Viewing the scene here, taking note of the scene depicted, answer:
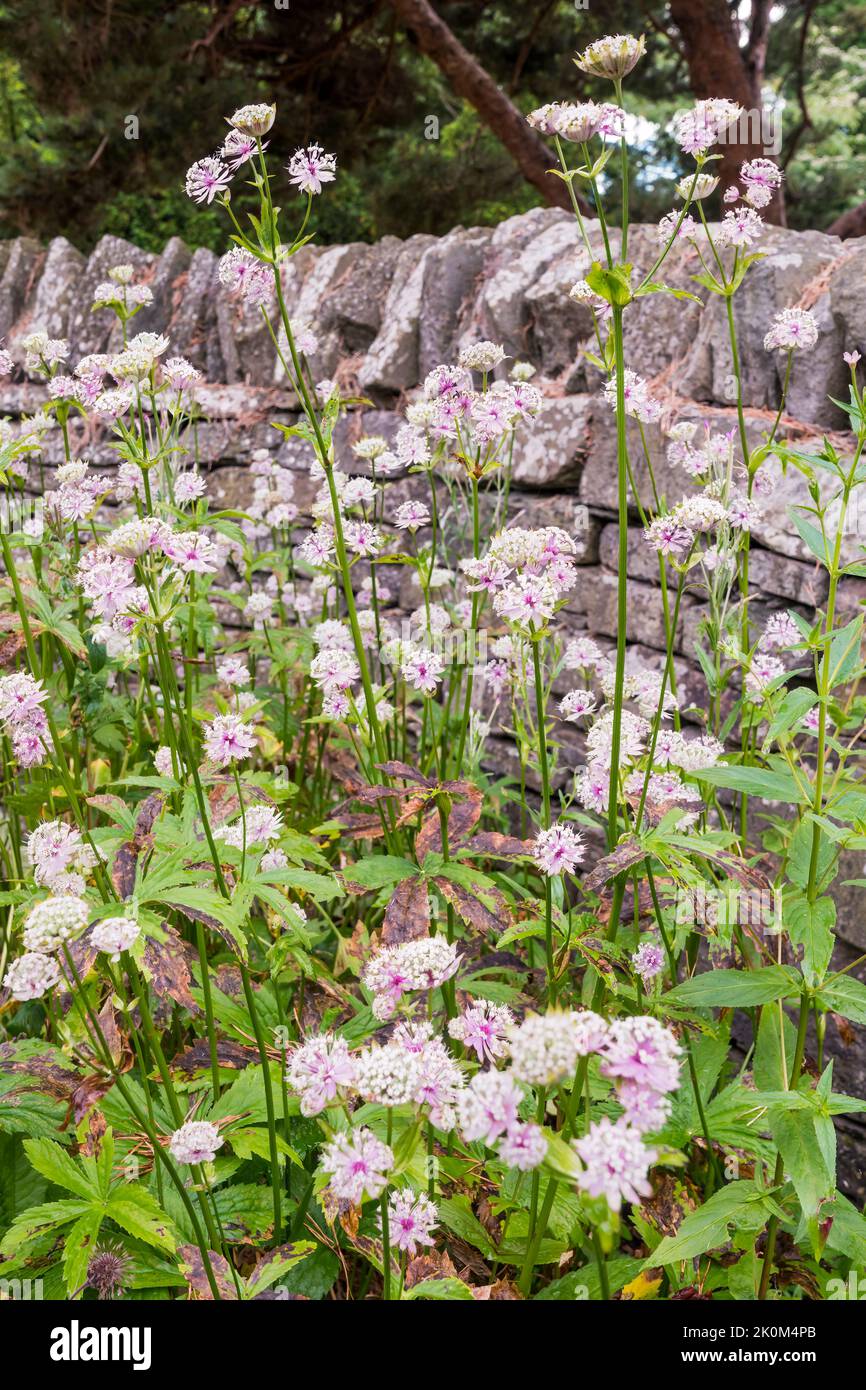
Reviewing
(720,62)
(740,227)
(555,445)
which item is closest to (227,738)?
(740,227)

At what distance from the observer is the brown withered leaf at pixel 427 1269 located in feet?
4.71

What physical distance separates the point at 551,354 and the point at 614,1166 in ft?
9.99

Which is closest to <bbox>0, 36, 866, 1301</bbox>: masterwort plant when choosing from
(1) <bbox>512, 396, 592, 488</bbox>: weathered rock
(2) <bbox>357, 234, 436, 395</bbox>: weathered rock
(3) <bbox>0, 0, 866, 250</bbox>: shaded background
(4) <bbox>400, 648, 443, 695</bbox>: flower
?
(4) <bbox>400, 648, 443, 695</bbox>: flower

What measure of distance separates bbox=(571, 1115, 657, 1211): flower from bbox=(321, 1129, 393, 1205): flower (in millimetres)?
271

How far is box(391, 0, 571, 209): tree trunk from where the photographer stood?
6449mm

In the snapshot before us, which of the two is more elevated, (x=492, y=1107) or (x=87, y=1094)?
(x=492, y=1107)

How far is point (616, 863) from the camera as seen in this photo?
1.49 m

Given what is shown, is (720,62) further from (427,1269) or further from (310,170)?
(427,1269)

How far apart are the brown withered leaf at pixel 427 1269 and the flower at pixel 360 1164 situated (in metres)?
0.49

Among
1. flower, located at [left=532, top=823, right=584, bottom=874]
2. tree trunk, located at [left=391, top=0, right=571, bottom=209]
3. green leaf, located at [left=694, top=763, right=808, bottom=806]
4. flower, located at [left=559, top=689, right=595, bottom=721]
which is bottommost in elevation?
flower, located at [left=532, top=823, right=584, bottom=874]

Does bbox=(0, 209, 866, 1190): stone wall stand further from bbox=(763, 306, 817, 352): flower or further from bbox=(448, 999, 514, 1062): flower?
bbox=(448, 999, 514, 1062): flower

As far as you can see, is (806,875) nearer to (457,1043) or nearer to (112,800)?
(457,1043)
